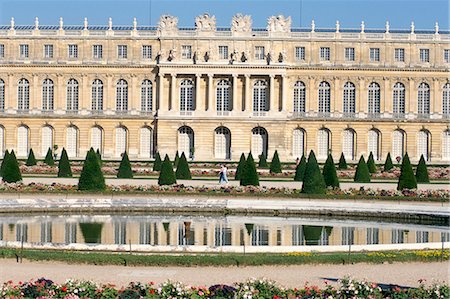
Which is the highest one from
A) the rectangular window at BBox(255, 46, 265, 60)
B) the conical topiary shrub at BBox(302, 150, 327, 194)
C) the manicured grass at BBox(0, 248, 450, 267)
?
the rectangular window at BBox(255, 46, 265, 60)

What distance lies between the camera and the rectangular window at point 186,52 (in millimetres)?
60938

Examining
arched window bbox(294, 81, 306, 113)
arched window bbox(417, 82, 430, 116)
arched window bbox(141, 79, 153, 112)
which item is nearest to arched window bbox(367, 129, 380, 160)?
arched window bbox(417, 82, 430, 116)

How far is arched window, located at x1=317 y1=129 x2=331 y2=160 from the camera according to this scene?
2387 inches

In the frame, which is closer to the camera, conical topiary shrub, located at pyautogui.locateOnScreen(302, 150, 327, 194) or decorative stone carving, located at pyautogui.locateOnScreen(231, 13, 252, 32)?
conical topiary shrub, located at pyautogui.locateOnScreen(302, 150, 327, 194)

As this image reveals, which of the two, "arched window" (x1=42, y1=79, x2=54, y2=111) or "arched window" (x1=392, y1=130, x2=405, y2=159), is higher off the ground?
"arched window" (x1=42, y1=79, x2=54, y2=111)

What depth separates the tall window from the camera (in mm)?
60531

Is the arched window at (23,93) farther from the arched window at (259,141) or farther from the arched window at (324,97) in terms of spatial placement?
the arched window at (324,97)

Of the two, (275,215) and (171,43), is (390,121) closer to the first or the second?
(171,43)

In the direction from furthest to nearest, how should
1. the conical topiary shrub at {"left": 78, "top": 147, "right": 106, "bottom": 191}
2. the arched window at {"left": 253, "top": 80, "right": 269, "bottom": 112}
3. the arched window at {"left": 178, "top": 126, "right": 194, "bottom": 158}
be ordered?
1. the arched window at {"left": 253, "top": 80, "right": 269, "bottom": 112}
2. the arched window at {"left": 178, "top": 126, "right": 194, "bottom": 158}
3. the conical topiary shrub at {"left": 78, "top": 147, "right": 106, "bottom": 191}

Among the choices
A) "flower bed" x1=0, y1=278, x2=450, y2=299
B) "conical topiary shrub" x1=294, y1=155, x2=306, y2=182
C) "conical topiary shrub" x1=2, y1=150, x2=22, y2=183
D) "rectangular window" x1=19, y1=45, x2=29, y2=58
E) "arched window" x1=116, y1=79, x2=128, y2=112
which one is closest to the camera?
"flower bed" x1=0, y1=278, x2=450, y2=299

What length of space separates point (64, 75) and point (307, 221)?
36.4m

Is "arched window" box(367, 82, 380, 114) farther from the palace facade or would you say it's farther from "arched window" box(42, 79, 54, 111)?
"arched window" box(42, 79, 54, 111)

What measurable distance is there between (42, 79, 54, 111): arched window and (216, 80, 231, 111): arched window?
1043cm

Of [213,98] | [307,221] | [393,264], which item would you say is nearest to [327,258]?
[393,264]
